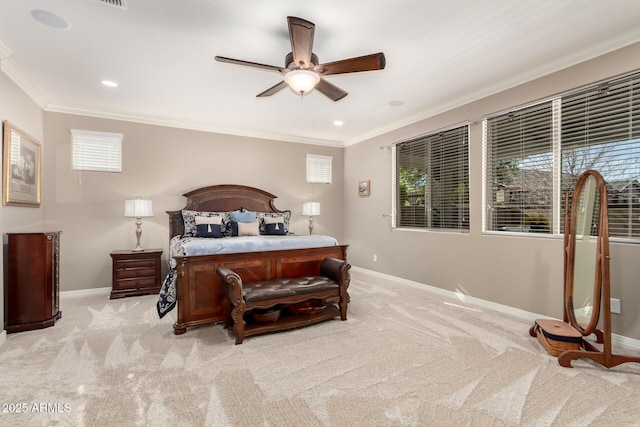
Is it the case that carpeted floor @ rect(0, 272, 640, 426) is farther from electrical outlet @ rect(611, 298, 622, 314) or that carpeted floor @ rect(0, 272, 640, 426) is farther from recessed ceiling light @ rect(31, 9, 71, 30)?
recessed ceiling light @ rect(31, 9, 71, 30)

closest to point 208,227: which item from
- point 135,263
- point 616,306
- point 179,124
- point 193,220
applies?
point 193,220

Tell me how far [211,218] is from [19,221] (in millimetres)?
2123

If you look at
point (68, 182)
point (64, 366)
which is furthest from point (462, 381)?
point (68, 182)

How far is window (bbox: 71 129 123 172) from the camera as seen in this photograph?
4344 mm

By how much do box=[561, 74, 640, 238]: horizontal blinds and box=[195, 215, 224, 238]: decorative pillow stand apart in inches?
171

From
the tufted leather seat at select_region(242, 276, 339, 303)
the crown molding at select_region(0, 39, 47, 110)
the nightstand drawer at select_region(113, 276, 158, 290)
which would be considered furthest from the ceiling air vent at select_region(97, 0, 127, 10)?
the nightstand drawer at select_region(113, 276, 158, 290)

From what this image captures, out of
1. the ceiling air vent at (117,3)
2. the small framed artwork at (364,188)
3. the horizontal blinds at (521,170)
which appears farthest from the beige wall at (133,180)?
the horizontal blinds at (521,170)

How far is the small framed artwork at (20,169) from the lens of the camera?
2.98 meters

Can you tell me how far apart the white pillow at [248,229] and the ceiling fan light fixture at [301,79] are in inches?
101

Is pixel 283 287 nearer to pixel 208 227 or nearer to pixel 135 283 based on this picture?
pixel 208 227

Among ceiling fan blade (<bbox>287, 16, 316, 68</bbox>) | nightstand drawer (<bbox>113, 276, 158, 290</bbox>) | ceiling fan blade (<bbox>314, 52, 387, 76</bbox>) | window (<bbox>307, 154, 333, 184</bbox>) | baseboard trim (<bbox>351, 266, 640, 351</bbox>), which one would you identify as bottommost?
baseboard trim (<bbox>351, 266, 640, 351</bbox>)

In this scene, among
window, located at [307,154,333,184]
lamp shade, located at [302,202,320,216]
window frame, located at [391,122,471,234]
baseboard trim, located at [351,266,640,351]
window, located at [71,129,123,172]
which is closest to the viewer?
baseboard trim, located at [351,266,640,351]

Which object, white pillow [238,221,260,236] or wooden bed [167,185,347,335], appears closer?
wooden bed [167,185,347,335]

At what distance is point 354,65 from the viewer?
7.91 feet
